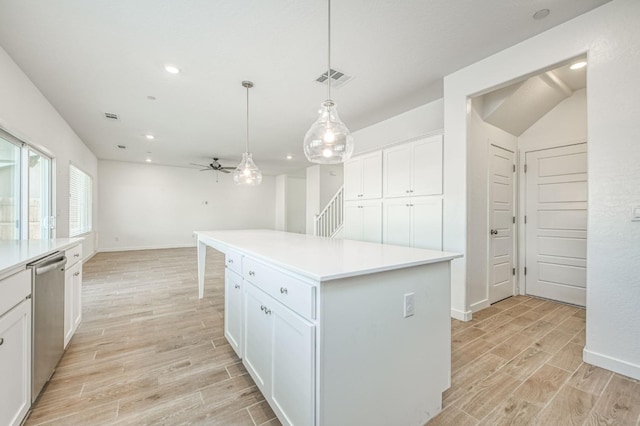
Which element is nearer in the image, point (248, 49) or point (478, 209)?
point (248, 49)

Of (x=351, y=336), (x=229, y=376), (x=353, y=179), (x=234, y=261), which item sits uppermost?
(x=353, y=179)

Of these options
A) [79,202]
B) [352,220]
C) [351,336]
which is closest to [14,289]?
[351,336]

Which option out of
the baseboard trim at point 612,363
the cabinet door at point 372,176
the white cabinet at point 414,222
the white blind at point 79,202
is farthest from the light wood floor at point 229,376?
the white blind at point 79,202

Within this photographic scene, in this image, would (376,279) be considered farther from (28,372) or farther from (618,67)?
(618,67)

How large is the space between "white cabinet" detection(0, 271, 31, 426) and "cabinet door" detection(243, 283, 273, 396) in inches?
45.0

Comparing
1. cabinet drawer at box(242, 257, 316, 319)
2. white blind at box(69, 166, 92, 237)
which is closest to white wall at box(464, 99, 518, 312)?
cabinet drawer at box(242, 257, 316, 319)

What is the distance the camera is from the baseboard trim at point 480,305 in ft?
9.98

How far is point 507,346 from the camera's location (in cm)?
235

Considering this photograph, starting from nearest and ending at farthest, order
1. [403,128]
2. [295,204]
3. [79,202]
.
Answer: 1. [403,128]
2. [79,202]
3. [295,204]

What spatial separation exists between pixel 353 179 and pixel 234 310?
9.32 feet

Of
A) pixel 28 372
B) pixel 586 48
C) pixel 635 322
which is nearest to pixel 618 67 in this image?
pixel 586 48

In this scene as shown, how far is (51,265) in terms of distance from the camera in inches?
68.9

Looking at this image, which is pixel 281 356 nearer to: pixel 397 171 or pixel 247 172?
pixel 397 171

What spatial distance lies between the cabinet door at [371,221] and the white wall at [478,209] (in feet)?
3.89
